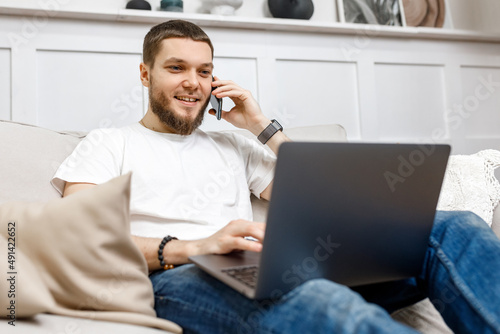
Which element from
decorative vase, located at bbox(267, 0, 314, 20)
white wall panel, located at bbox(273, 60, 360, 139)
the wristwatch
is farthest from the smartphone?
decorative vase, located at bbox(267, 0, 314, 20)

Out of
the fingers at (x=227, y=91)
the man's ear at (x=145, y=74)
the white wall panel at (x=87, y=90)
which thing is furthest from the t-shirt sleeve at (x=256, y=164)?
the white wall panel at (x=87, y=90)

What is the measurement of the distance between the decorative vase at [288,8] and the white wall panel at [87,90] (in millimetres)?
679

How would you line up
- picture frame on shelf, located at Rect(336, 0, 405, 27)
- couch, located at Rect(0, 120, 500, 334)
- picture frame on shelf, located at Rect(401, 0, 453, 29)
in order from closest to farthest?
couch, located at Rect(0, 120, 500, 334)
picture frame on shelf, located at Rect(336, 0, 405, 27)
picture frame on shelf, located at Rect(401, 0, 453, 29)

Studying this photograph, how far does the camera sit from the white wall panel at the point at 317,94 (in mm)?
2422

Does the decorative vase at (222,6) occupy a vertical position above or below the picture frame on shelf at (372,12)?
below

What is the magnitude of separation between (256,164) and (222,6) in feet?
3.20

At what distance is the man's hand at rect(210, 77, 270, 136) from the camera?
159 cm

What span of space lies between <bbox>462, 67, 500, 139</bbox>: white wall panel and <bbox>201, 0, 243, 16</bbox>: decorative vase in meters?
1.37

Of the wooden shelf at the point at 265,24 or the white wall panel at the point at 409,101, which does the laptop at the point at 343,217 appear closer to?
the wooden shelf at the point at 265,24

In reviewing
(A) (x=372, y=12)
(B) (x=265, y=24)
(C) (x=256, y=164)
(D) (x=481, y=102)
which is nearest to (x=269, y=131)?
(C) (x=256, y=164)

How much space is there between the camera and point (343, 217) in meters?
0.82

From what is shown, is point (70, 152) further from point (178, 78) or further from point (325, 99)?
point (325, 99)

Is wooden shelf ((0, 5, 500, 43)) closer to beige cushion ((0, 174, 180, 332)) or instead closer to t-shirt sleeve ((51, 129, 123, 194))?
t-shirt sleeve ((51, 129, 123, 194))

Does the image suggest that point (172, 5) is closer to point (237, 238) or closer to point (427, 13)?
point (427, 13)
